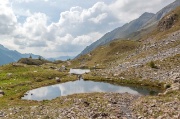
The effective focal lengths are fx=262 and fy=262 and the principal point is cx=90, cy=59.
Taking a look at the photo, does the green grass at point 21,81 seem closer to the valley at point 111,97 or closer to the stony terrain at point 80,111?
the valley at point 111,97

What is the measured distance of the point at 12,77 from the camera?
8756 centimetres

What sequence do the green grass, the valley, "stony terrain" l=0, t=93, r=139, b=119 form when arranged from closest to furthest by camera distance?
"stony terrain" l=0, t=93, r=139, b=119, the valley, the green grass

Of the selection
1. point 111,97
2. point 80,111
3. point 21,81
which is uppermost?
point 21,81

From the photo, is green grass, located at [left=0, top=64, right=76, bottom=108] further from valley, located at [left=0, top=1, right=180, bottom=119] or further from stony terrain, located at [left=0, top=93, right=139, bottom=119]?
stony terrain, located at [left=0, top=93, right=139, bottom=119]

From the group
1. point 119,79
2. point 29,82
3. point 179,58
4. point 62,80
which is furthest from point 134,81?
point 29,82

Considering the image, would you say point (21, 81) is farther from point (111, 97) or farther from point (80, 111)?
point (80, 111)

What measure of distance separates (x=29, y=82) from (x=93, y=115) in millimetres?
50120

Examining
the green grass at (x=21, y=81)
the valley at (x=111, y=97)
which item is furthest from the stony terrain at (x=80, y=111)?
the green grass at (x=21, y=81)

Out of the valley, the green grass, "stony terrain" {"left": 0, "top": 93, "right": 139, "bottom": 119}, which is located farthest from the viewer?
the green grass

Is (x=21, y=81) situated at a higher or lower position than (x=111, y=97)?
higher

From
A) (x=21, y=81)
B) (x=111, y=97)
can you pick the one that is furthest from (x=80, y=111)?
(x=21, y=81)

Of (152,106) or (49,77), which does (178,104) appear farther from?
(49,77)

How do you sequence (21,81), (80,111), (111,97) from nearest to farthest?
(80,111) → (111,97) → (21,81)

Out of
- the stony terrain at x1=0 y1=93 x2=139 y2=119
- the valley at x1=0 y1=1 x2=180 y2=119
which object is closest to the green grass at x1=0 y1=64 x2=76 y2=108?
the valley at x1=0 y1=1 x2=180 y2=119
